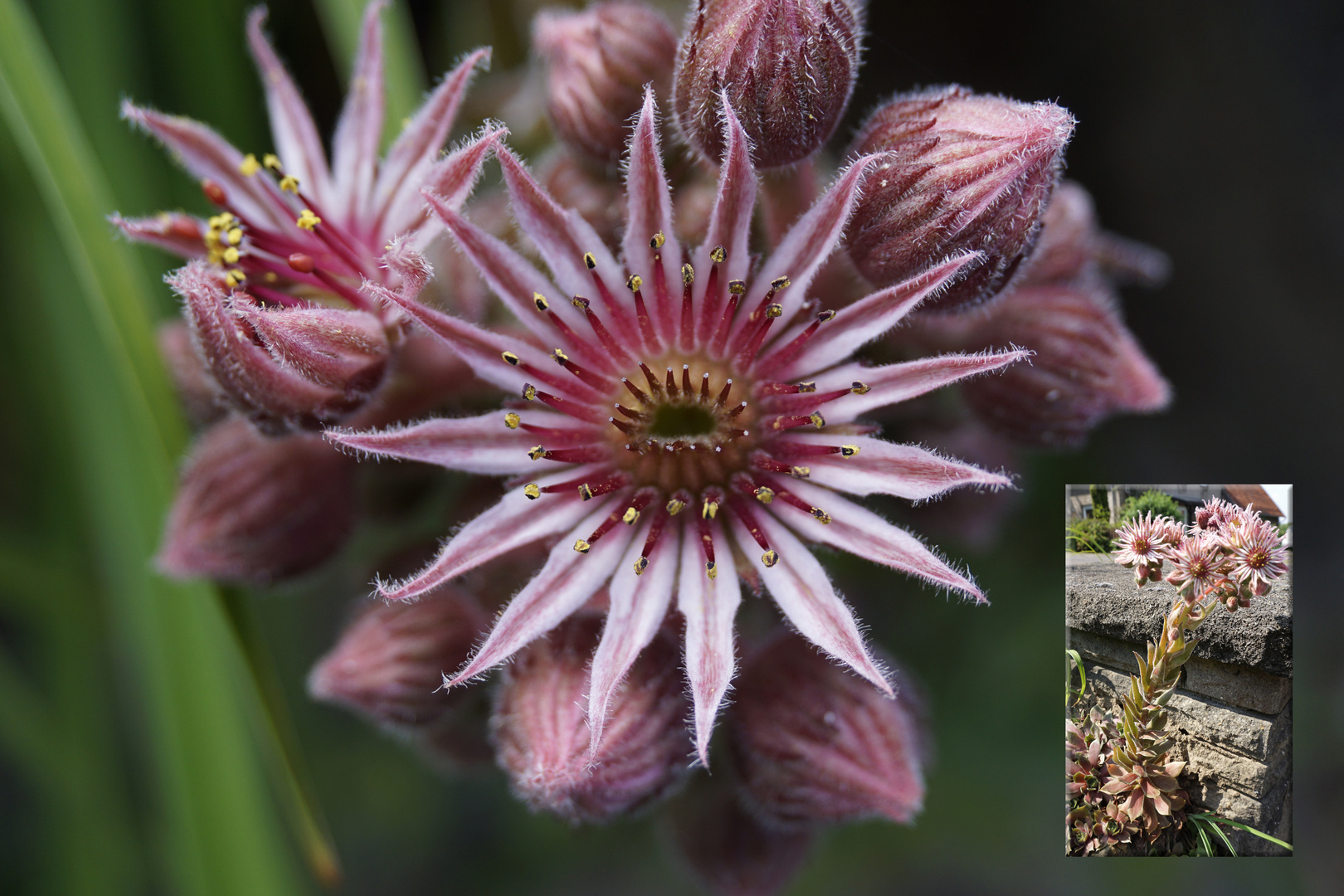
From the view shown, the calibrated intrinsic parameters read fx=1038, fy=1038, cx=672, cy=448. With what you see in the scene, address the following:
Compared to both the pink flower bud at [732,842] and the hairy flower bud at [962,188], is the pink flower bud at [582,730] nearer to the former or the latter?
the pink flower bud at [732,842]

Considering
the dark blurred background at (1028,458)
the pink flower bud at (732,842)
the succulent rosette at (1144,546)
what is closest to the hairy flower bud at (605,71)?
the dark blurred background at (1028,458)

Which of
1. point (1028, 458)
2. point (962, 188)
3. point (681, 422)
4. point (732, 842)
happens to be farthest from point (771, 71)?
point (1028, 458)

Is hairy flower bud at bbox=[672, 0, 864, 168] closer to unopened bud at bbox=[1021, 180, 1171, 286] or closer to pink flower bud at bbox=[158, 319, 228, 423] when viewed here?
unopened bud at bbox=[1021, 180, 1171, 286]

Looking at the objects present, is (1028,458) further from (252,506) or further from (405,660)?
(252,506)

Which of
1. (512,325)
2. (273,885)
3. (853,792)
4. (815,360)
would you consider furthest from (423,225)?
(273,885)

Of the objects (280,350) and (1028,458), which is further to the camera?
(1028,458)

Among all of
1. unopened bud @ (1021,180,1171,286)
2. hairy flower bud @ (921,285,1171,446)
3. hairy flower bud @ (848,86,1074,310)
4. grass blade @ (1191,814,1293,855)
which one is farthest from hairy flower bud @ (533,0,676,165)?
grass blade @ (1191,814,1293,855)
